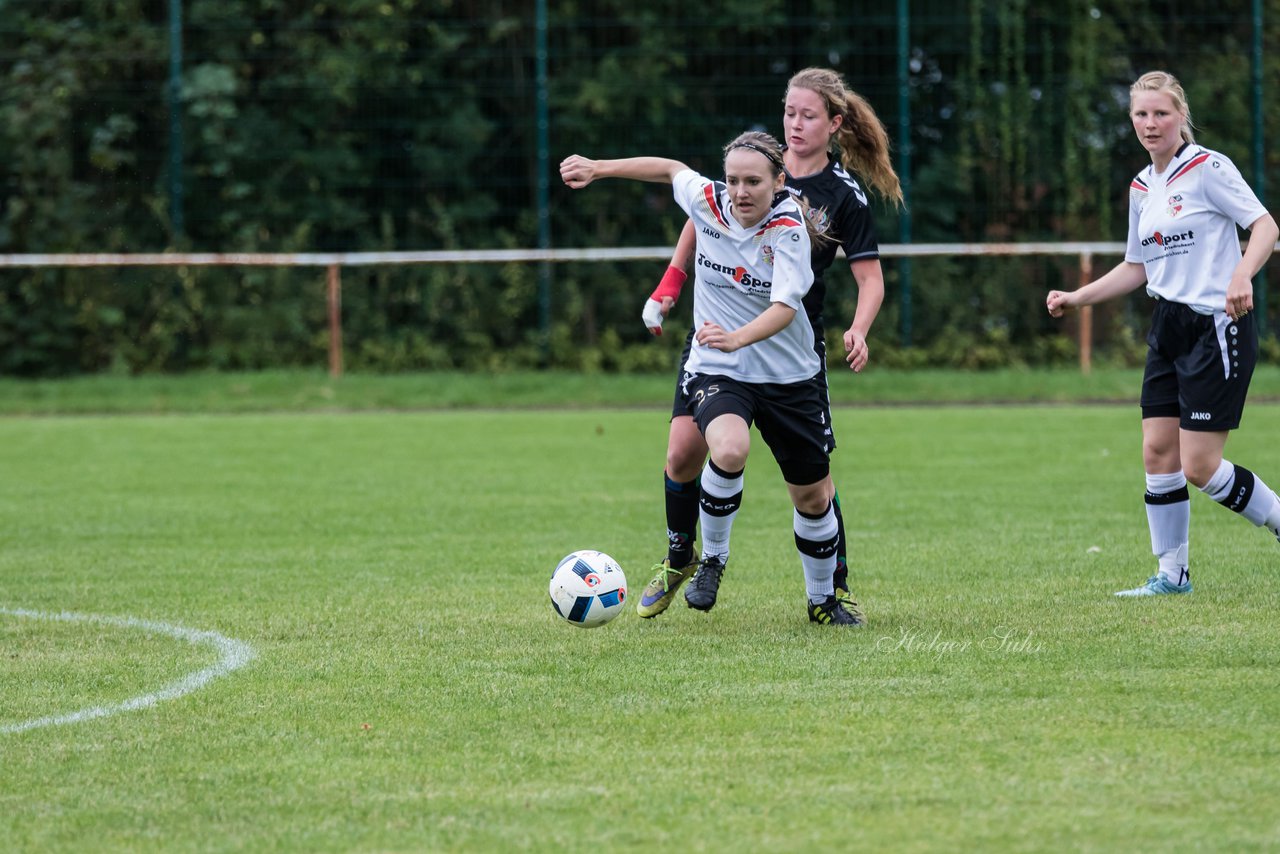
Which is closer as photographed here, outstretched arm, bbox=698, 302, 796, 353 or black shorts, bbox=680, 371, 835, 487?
outstretched arm, bbox=698, 302, 796, 353

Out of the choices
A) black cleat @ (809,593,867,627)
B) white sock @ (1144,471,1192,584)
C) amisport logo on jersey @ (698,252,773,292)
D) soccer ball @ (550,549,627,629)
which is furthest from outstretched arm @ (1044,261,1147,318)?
soccer ball @ (550,549,627,629)

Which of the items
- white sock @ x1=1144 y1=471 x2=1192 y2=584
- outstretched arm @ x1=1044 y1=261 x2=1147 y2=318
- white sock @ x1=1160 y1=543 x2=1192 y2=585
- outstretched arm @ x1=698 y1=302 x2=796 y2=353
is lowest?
Answer: white sock @ x1=1160 y1=543 x2=1192 y2=585

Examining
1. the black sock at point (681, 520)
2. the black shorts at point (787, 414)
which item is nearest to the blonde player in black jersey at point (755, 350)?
the black shorts at point (787, 414)

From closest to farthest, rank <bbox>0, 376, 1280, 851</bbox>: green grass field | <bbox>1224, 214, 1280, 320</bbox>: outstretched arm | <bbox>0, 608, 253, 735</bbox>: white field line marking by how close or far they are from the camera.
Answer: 1. <bbox>0, 376, 1280, 851</bbox>: green grass field
2. <bbox>0, 608, 253, 735</bbox>: white field line marking
3. <bbox>1224, 214, 1280, 320</bbox>: outstretched arm

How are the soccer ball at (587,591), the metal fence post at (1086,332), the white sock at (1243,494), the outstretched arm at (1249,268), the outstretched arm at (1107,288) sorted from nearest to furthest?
the soccer ball at (587,591) < the outstretched arm at (1249,268) < the white sock at (1243,494) < the outstretched arm at (1107,288) < the metal fence post at (1086,332)

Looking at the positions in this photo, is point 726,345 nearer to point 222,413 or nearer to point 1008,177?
point 222,413

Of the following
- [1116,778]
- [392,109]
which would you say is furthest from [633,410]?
[1116,778]

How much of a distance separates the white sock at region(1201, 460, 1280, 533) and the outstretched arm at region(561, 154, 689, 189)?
240 cm

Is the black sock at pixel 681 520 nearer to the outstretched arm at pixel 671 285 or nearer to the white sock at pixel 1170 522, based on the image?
the outstretched arm at pixel 671 285

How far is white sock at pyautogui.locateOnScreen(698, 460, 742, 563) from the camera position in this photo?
5.99 metres

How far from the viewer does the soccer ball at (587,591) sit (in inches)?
227

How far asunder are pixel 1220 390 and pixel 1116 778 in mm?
2776

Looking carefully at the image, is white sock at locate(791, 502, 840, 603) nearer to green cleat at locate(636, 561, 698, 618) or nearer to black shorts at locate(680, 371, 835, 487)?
black shorts at locate(680, 371, 835, 487)

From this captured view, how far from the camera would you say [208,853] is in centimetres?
345
